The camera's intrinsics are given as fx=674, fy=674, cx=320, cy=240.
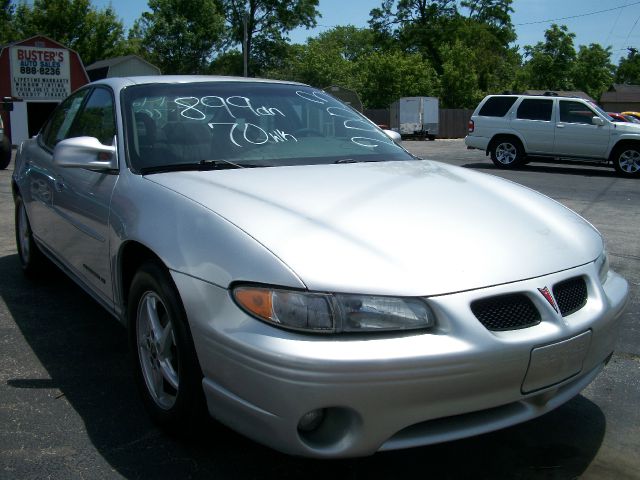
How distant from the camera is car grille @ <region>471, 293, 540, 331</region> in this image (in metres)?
2.18

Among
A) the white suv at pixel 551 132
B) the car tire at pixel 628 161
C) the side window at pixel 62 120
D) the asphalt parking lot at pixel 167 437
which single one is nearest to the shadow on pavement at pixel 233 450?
the asphalt parking lot at pixel 167 437

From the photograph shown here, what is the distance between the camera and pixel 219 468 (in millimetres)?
2535

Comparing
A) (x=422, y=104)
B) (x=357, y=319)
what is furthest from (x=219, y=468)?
(x=422, y=104)

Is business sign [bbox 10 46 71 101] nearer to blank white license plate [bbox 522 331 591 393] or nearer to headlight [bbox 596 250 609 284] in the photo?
headlight [bbox 596 250 609 284]

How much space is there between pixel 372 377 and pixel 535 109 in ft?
49.5

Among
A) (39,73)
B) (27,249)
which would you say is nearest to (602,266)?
(27,249)

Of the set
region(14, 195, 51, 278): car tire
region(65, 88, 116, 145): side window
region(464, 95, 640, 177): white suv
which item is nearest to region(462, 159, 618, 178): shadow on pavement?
region(464, 95, 640, 177): white suv

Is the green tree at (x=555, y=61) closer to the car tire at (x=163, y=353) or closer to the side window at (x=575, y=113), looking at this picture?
the side window at (x=575, y=113)

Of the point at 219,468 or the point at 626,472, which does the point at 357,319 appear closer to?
the point at 219,468

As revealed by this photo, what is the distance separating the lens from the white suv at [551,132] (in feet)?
49.1

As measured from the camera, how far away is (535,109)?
15844 mm

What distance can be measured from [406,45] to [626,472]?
5842 cm

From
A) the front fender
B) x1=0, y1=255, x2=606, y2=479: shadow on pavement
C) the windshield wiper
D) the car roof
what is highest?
the car roof

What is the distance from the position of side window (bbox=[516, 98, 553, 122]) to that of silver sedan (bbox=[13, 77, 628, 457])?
43.6ft
